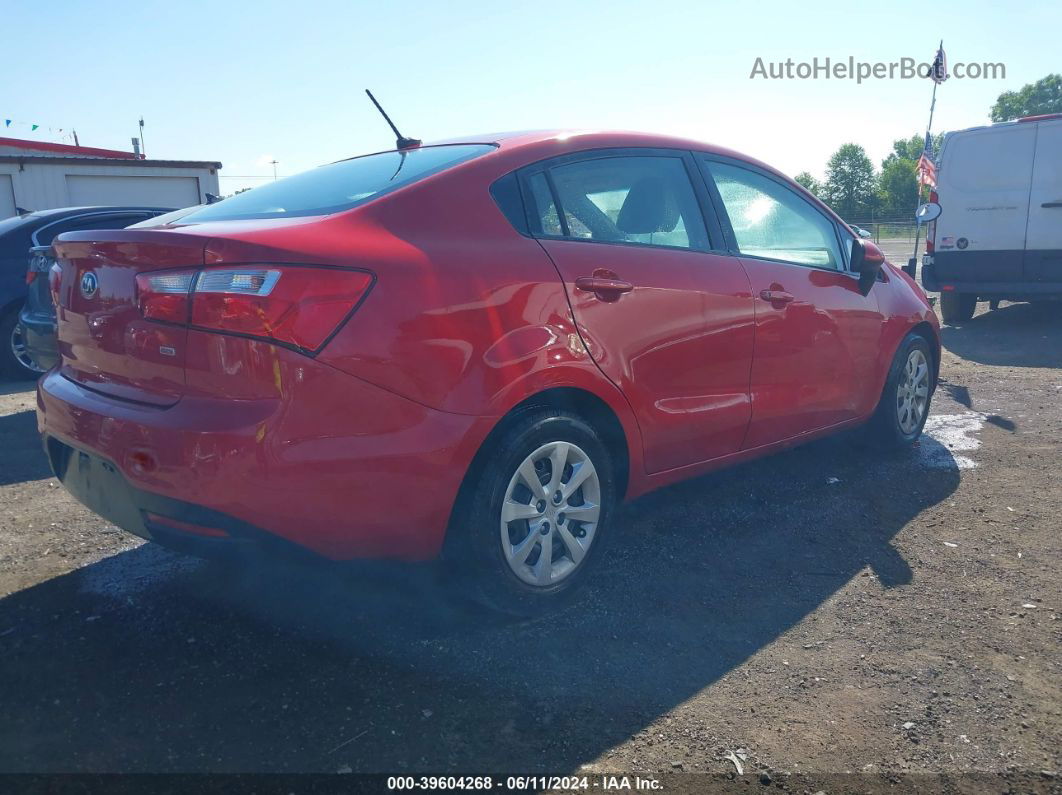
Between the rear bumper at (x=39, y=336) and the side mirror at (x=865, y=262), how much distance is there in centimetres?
492

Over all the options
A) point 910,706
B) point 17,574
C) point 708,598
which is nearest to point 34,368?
point 17,574

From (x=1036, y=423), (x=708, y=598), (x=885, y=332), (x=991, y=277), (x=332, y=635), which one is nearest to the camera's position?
(x=332, y=635)

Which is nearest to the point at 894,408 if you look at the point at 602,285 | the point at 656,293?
the point at 656,293

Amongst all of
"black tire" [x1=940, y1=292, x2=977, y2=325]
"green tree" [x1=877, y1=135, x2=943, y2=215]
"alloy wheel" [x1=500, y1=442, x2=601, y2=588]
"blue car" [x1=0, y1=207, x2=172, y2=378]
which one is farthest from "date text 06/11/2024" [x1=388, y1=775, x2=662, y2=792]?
"green tree" [x1=877, y1=135, x2=943, y2=215]

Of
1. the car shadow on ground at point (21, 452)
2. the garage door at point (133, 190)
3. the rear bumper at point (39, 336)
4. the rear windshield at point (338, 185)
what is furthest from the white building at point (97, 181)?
the rear windshield at point (338, 185)

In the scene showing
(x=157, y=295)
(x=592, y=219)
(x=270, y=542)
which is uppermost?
(x=592, y=219)

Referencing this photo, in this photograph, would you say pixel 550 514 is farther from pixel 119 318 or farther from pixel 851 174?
pixel 851 174

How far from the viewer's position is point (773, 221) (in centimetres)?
431

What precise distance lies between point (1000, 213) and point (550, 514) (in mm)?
9173

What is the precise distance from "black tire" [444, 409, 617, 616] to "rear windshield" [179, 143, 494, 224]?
3.05 ft

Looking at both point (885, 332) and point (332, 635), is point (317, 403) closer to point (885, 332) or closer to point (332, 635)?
point (332, 635)

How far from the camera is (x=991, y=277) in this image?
34.2 feet

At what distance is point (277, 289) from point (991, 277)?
394 inches

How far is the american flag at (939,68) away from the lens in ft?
50.5
